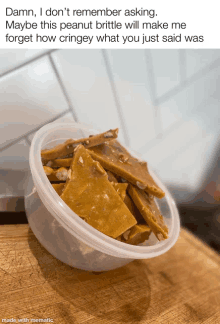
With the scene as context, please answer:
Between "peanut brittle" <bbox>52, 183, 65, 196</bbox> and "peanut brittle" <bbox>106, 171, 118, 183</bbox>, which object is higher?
"peanut brittle" <bbox>52, 183, 65, 196</bbox>

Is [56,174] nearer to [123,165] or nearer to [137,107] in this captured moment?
[123,165]

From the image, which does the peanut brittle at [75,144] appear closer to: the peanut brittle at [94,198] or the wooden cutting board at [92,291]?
the peanut brittle at [94,198]

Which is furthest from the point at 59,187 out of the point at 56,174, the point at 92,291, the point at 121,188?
the point at 92,291
